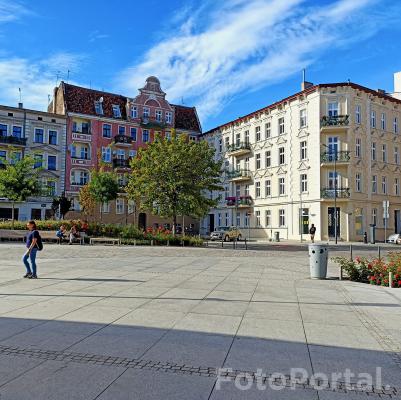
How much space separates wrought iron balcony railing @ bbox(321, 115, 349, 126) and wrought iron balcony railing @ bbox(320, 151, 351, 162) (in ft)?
9.11

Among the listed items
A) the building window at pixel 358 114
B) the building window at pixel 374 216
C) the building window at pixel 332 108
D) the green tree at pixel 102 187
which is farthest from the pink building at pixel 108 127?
the building window at pixel 374 216

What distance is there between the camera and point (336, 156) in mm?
40219

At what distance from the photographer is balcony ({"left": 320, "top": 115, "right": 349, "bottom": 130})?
4005 centimetres

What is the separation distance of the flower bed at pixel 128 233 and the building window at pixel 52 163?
19.7m

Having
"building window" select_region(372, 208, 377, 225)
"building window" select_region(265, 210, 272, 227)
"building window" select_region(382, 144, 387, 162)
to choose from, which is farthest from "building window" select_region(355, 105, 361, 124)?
"building window" select_region(265, 210, 272, 227)

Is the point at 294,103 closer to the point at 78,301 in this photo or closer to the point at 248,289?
the point at 248,289

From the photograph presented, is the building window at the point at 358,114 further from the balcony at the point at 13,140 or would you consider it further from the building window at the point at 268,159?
the balcony at the point at 13,140

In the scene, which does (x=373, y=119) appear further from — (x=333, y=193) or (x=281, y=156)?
(x=281, y=156)

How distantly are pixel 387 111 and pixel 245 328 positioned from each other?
4402 centimetres

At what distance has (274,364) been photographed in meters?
4.85

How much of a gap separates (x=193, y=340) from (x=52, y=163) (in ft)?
156

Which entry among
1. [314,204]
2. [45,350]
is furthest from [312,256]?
[314,204]

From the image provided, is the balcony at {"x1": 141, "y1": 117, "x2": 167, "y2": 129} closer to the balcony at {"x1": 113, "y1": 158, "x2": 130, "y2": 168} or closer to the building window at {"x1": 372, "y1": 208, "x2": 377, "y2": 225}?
the balcony at {"x1": 113, "y1": 158, "x2": 130, "y2": 168}

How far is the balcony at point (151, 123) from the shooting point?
55.8 meters
